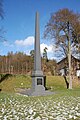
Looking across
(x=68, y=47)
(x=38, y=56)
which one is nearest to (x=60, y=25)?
(x=68, y=47)

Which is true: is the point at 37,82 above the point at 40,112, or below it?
above

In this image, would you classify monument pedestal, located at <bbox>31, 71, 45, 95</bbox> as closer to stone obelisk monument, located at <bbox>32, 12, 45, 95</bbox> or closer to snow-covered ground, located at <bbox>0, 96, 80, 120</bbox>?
stone obelisk monument, located at <bbox>32, 12, 45, 95</bbox>

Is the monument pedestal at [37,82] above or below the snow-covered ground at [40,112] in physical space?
above

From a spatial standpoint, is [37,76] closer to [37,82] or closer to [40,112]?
[37,82]

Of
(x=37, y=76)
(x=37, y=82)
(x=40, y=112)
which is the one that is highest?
(x=37, y=76)

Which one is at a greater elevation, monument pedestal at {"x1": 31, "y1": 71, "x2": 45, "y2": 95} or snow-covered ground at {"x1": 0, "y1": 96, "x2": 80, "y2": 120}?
monument pedestal at {"x1": 31, "y1": 71, "x2": 45, "y2": 95}

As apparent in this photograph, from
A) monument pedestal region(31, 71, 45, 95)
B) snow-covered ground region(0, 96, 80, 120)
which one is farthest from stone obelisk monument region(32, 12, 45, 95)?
snow-covered ground region(0, 96, 80, 120)

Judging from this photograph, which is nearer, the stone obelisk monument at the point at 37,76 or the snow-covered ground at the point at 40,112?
the snow-covered ground at the point at 40,112

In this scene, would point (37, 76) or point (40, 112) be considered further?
point (37, 76)

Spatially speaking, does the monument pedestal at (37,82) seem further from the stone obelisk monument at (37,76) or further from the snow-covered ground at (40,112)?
the snow-covered ground at (40,112)

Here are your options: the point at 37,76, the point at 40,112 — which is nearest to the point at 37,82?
the point at 37,76

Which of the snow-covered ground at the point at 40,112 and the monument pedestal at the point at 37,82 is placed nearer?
the snow-covered ground at the point at 40,112

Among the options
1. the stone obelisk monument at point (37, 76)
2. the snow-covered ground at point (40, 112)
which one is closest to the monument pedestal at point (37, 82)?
the stone obelisk monument at point (37, 76)

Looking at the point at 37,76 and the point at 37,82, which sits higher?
the point at 37,76
